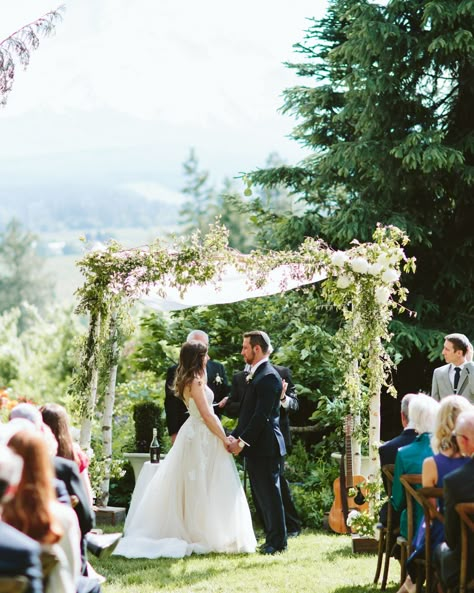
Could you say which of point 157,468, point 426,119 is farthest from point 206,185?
point 157,468

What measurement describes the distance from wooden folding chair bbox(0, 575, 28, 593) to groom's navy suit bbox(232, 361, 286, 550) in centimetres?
459

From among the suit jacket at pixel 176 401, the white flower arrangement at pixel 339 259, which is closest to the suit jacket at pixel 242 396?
the suit jacket at pixel 176 401

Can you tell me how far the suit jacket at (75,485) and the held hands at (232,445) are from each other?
3000mm

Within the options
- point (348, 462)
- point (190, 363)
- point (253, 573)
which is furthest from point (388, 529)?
point (348, 462)

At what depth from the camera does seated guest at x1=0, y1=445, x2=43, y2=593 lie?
2836 mm

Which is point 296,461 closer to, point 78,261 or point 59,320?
point 78,261

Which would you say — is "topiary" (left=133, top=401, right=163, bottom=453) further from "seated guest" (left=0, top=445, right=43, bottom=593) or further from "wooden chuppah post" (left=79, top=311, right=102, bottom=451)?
"seated guest" (left=0, top=445, right=43, bottom=593)

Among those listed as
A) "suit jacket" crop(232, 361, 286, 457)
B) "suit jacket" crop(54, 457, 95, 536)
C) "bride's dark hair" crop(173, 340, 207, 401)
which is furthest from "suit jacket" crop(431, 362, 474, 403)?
"suit jacket" crop(54, 457, 95, 536)

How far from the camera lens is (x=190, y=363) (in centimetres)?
751

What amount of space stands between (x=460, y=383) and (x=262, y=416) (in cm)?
199

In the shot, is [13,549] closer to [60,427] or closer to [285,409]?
[60,427]

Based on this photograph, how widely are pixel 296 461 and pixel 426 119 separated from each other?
4.83 metres

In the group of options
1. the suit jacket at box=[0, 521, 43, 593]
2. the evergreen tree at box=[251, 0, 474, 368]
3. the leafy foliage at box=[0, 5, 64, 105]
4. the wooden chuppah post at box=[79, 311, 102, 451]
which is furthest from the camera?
the evergreen tree at box=[251, 0, 474, 368]

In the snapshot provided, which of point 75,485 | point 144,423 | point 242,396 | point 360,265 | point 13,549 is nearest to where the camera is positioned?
point 13,549
